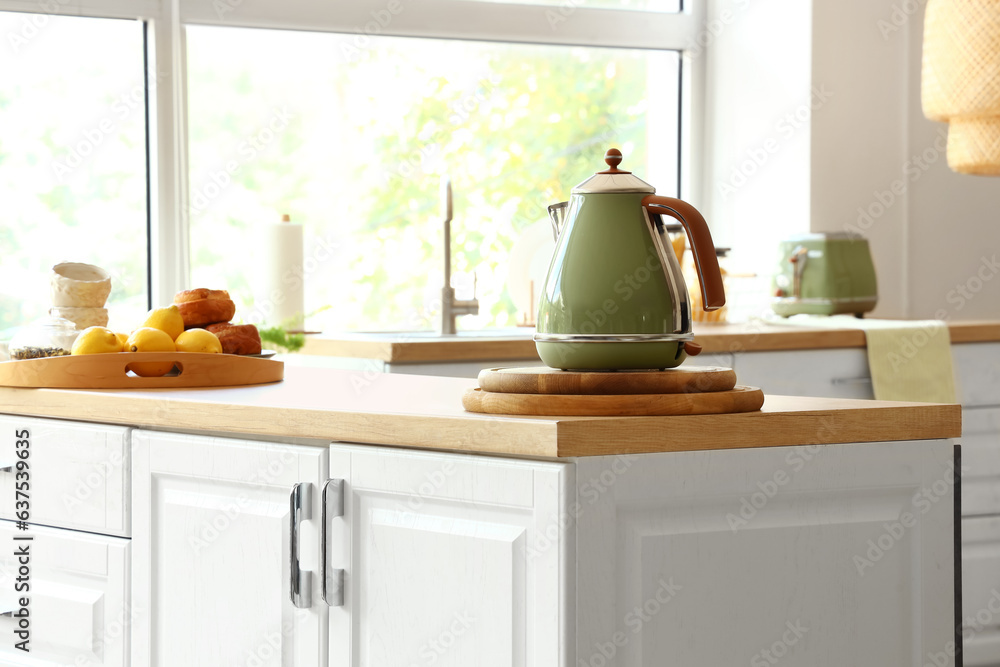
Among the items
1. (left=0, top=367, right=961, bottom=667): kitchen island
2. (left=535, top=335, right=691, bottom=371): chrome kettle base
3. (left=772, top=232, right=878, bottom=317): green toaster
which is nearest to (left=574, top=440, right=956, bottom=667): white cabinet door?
(left=0, top=367, right=961, bottom=667): kitchen island

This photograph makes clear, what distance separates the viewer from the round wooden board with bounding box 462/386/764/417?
3.58ft

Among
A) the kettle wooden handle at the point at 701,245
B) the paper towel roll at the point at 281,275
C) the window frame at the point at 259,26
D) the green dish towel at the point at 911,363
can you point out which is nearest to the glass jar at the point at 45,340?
the kettle wooden handle at the point at 701,245

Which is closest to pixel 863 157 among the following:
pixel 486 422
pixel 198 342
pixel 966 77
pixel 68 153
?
pixel 966 77

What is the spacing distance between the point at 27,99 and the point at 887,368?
217cm

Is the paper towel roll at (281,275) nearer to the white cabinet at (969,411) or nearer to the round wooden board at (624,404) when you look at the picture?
the white cabinet at (969,411)

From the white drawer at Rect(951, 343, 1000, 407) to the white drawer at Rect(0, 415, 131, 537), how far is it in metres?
2.05

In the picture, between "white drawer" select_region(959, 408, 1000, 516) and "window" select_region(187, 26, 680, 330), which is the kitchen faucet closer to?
"window" select_region(187, 26, 680, 330)

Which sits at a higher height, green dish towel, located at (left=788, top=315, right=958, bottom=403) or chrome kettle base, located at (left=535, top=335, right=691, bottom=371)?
chrome kettle base, located at (left=535, top=335, right=691, bottom=371)

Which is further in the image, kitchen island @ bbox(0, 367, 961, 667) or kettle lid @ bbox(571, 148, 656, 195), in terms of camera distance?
kettle lid @ bbox(571, 148, 656, 195)

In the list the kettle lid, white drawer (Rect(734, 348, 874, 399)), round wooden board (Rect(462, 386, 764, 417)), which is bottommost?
white drawer (Rect(734, 348, 874, 399))

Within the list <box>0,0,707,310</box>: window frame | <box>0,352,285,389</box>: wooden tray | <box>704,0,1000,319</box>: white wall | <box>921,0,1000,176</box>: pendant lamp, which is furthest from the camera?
<box>704,0,1000,319</box>: white wall

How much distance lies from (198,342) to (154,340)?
0.20 ft

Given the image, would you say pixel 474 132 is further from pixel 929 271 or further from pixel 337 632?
pixel 337 632

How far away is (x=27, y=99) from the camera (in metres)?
2.81
